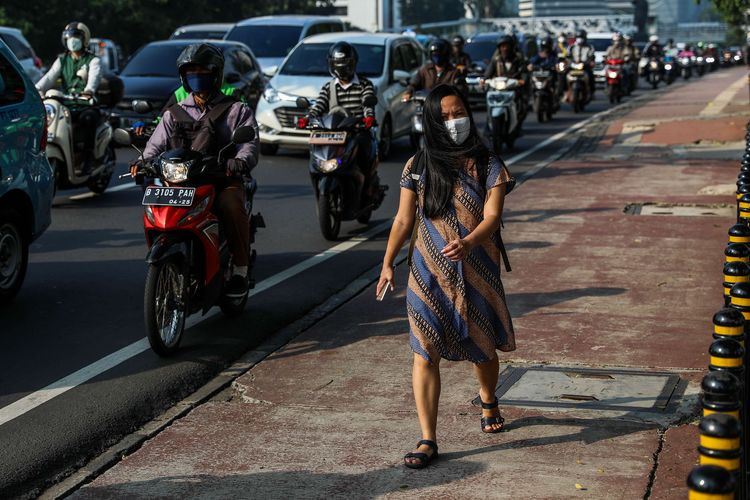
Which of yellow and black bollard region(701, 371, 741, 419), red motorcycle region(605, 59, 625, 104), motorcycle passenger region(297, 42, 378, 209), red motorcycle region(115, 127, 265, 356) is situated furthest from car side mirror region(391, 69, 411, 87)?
red motorcycle region(605, 59, 625, 104)

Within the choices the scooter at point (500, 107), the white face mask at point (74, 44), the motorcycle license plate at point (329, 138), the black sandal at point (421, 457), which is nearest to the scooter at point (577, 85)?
the scooter at point (500, 107)

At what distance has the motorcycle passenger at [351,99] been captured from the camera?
38.9ft

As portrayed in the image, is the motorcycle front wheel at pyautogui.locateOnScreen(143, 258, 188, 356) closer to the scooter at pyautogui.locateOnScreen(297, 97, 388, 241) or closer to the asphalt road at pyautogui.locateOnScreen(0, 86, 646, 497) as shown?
the asphalt road at pyautogui.locateOnScreen(0, 86, 646, 497)

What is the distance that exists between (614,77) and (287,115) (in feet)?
61.4

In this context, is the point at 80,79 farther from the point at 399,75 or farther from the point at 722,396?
the point at 722,396

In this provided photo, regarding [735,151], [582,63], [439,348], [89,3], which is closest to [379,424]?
[439,348]

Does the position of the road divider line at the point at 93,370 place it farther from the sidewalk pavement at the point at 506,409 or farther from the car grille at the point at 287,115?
the car grille at the point at 287,115

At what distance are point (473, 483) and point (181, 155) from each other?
3096 mm

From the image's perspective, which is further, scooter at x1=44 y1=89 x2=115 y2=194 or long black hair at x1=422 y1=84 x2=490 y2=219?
scooter at x1=44 y1=89 x2=115 y2=194

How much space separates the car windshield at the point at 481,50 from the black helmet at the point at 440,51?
1530 centimetres

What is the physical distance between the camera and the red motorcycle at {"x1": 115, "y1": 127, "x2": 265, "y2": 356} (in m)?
7.21

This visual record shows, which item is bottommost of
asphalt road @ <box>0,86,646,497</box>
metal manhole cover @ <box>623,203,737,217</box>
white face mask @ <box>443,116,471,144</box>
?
metal manhole cover @ <box>623,203,737,217</box>

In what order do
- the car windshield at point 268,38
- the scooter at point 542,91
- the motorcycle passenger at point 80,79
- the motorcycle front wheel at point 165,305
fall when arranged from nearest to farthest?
the motorcycle front wheel at point 165,305 < the motorcycle passenger at point 80,79 < the car windshield at point 268,38 < the scooter at point 542,91

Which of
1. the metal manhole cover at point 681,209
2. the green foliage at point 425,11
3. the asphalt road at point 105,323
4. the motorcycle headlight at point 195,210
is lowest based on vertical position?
the green foliage at point 425,11
